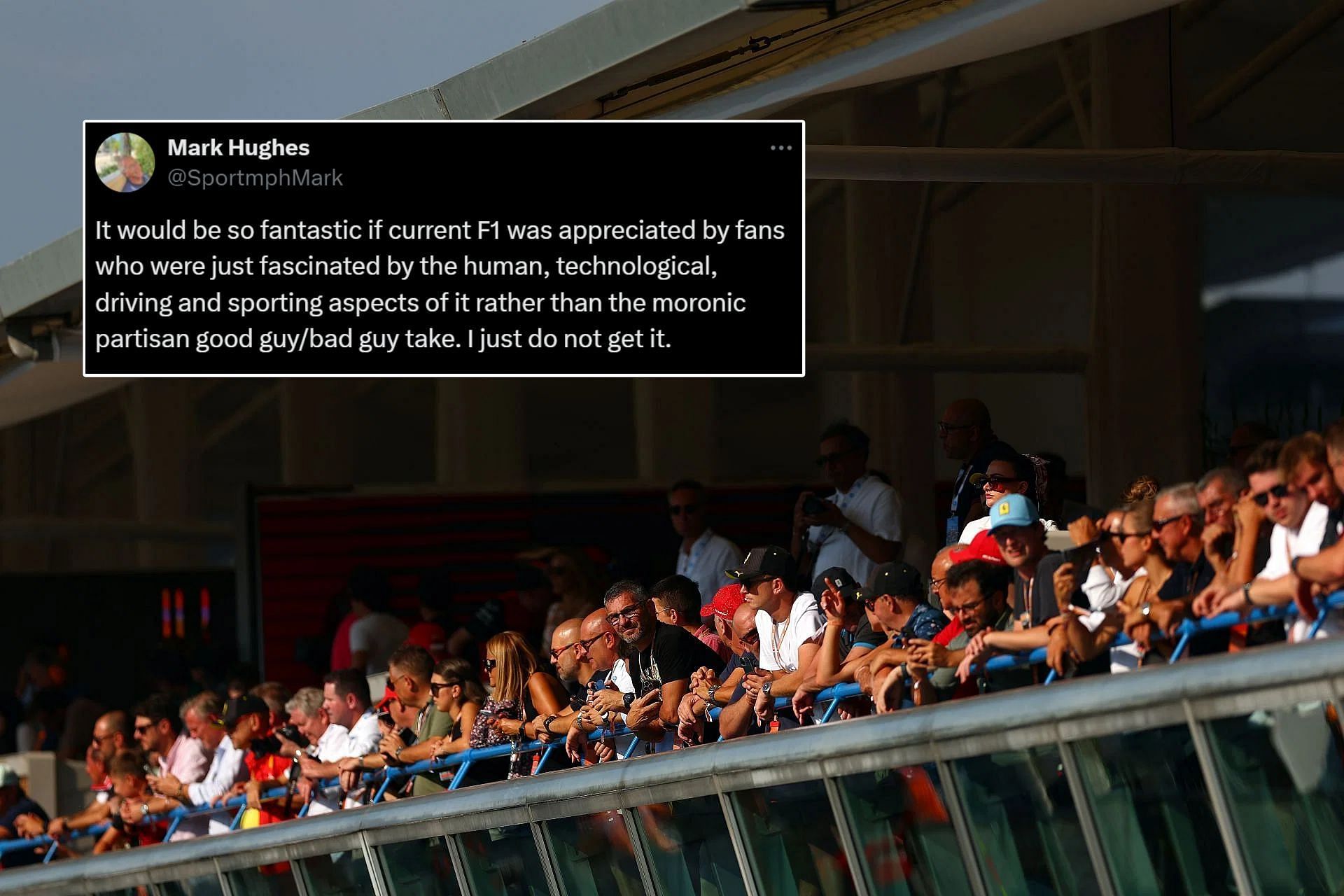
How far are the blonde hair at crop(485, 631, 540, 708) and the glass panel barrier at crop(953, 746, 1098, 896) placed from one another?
3.41 meters

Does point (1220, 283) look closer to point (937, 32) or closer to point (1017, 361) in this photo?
point (1017, 361)

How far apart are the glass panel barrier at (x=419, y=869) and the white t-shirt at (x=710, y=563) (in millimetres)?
2045

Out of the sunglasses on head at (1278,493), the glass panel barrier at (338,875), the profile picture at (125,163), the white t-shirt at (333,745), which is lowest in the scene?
the glass panel barrier at (338,875)

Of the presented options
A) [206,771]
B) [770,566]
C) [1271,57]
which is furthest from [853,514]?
[1271,57]

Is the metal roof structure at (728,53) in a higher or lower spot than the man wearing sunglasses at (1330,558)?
higher

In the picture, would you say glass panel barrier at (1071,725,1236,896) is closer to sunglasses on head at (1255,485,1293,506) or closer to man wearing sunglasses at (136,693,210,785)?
sunglasses on head at (1255,485,1293,506)

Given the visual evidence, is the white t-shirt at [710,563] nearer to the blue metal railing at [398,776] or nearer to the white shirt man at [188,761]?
the blue metal railing at [398,776]

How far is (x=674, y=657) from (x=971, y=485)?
4.42 ft

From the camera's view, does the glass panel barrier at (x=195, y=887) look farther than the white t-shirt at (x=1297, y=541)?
Yes

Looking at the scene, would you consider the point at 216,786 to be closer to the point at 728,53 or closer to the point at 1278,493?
the point at 728,53

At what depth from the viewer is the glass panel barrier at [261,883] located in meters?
12.1

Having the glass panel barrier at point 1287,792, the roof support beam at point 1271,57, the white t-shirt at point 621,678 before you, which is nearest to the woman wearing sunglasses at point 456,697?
the white t-shirt at point 621,678

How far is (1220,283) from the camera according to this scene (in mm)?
28078

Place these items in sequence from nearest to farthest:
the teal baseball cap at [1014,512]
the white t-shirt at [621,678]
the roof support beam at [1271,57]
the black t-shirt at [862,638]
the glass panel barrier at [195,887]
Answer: the teal baseball cap at [1014,512], the black t-shirt at [862,638], the white t-shirt at [621,678], the glass panel barrier at [195,887], the roof support beam at [1271,57]
